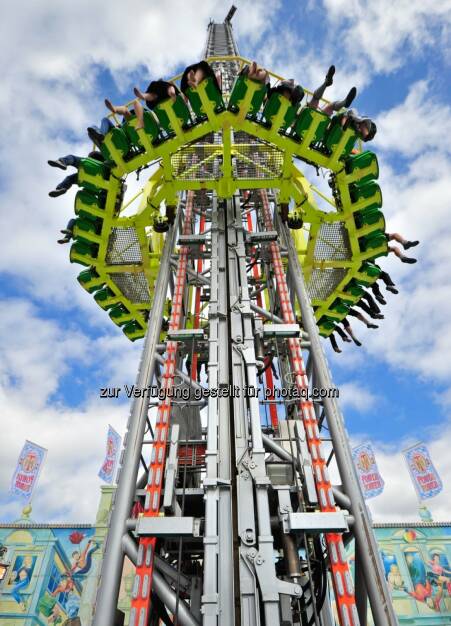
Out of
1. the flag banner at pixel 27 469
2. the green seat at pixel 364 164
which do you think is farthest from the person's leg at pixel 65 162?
the flag banner at pixel 27 469

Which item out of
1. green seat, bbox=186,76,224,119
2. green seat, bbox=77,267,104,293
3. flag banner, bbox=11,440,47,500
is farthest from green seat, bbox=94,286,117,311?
flag banner, bbox=11,440,47,500

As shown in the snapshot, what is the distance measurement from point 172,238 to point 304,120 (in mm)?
3185

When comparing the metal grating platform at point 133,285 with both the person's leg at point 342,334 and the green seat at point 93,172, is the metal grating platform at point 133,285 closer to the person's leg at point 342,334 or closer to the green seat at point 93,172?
the green seat at point 93,172

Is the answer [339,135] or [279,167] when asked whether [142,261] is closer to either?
[279,167]

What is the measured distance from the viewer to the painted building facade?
19.4 m

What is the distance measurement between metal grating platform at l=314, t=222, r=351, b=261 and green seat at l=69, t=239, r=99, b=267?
483 cm

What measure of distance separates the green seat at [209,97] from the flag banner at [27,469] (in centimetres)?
2483

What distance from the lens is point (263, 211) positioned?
27.5 ft

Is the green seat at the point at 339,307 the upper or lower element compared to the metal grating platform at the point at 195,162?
lower

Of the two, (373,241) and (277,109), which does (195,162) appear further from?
(373,241)

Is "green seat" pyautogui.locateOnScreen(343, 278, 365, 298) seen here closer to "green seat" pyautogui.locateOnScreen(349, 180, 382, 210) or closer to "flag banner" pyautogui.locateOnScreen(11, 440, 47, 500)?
"green seat" pyautogui.locateOnScreen(349, 180, 382, 210)

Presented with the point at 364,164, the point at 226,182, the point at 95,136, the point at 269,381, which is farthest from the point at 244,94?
the point at 269,381

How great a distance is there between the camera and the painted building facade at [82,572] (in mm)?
19375

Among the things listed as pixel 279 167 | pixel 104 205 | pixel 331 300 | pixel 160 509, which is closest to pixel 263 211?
pixel 279 167
